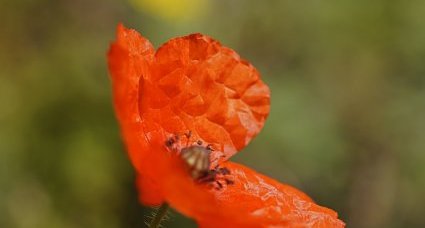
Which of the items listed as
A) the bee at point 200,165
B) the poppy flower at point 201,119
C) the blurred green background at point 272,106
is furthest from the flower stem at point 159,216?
the blurred green background at point 272,106

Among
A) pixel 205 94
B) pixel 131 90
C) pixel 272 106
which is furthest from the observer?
pixel 272 106

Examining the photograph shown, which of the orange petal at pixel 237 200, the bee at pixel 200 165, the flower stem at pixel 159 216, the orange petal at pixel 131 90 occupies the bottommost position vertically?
the flower stem at pixel 159 216

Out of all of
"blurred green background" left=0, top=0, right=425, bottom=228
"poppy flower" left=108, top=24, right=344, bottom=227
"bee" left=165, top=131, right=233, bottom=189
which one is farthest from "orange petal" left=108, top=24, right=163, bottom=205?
"blurred green background" left=0, top=0, right=425, bottom=228

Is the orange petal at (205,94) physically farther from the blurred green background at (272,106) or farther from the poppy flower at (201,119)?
the blurred green background at (272,106)

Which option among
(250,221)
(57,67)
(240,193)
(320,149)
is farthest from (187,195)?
(320,149)

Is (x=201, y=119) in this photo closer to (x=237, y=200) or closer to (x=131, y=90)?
(x=237, y=200)

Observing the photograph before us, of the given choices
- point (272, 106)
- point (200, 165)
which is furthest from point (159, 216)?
point (272, 106)

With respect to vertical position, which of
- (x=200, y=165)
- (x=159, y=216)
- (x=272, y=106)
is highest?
(x=272, y=106)

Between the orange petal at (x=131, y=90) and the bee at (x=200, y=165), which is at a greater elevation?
the orange petal at (x=131, y=90)
